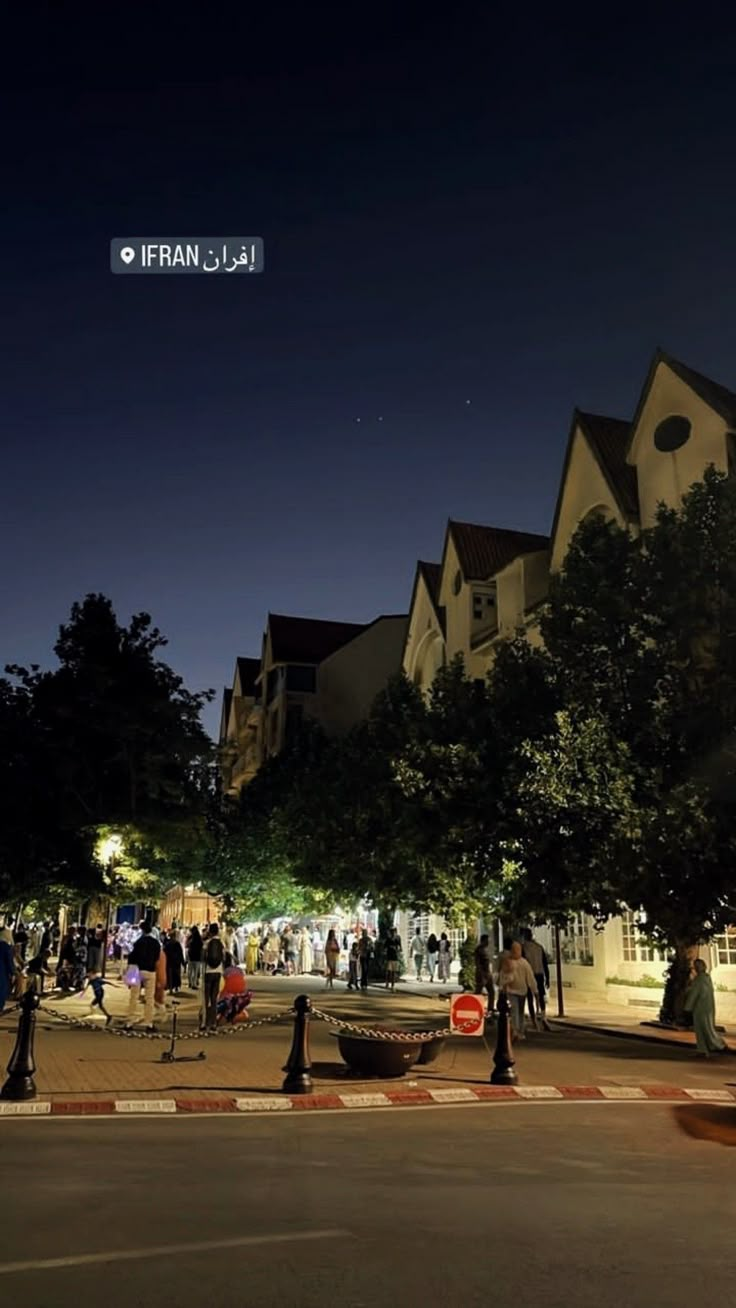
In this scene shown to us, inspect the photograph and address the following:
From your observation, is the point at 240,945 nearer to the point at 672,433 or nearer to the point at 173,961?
the point at 173,961

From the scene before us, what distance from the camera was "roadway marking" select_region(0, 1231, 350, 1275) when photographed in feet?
17.0

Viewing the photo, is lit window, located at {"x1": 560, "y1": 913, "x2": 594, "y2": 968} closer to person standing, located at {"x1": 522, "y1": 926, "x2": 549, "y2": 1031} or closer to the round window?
person standing, located at {"x1": 522, "y1": 926, "x2": 549, "y2": 1031}

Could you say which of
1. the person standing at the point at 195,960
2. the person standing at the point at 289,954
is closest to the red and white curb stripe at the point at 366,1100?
the person standing at the point at 195,960

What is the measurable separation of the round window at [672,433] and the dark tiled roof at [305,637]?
32751 millimetres

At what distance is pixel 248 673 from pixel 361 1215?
68338mm

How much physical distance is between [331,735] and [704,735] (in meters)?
38.8

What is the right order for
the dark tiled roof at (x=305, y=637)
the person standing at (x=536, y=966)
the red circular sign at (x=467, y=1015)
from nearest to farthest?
the red circular sign at (x=467, y=1015) < the person standing at (x=536, y=966) < the dark tiled roof at (x=305, y=637)

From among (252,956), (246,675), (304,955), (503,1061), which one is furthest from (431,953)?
(246,675)

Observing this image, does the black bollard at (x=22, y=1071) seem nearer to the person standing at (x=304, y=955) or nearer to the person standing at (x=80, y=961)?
the person standing at (x=80, y=961)

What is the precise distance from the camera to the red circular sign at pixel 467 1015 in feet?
47.3

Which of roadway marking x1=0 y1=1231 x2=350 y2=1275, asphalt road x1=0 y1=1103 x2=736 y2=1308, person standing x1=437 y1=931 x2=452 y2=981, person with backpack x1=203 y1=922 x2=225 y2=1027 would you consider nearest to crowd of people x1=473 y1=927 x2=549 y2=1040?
person with backpack x1=203 y1=922 x2=225 y2=1027

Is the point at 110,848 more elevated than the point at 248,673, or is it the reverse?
the point at 248,673

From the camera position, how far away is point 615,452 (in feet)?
94.4

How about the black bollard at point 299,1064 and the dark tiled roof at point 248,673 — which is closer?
the black bollard at point 299,1064
